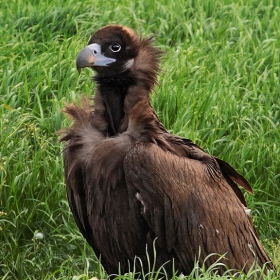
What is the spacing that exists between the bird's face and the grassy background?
51 cm

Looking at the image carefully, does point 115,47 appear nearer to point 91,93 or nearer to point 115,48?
point 115,48

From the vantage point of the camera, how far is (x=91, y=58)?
5.70 meters

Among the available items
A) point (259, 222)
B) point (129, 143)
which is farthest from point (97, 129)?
point (259, 222)

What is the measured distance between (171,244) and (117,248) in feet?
1.04

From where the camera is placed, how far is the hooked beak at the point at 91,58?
5641 millimetres

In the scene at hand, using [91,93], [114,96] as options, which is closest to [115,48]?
[114,96]

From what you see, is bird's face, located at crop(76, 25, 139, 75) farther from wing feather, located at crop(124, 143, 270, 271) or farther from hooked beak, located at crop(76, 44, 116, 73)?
wing feather, located at crop(124, 143, 270, 271)

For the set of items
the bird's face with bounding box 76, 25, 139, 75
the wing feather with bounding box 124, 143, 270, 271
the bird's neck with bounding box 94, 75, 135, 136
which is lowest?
the wing feather with bounding box 124, 143, 270, 271

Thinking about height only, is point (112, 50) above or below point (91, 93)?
above

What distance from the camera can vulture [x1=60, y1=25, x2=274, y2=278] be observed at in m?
5.40

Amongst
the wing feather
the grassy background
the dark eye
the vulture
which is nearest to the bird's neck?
the vulture

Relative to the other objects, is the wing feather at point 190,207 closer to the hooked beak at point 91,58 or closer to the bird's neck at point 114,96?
the bird's neck at point 114,96

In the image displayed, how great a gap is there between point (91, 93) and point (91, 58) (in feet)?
6.45

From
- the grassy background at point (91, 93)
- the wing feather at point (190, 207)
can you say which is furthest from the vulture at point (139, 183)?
the grassy background at point (91, 93)
